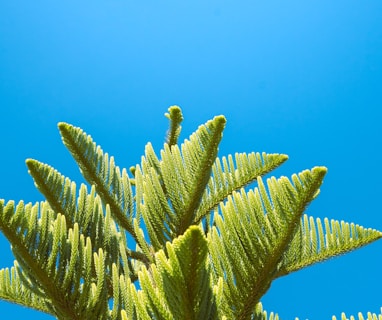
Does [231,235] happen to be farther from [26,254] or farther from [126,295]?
[26,254]

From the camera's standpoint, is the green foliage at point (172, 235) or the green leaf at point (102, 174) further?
the green leaf at point (102, 174)

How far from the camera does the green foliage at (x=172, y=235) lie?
4.56ft

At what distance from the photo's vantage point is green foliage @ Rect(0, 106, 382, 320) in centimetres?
139

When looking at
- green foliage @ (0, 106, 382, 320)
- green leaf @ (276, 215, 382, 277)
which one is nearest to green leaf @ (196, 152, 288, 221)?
green foliage @ (0, 106, 382, 320)

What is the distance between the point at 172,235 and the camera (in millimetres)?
2330

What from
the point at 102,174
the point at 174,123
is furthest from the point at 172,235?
the point at 174,123

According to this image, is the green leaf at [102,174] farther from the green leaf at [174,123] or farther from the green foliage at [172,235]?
the green leaf at [174,123]

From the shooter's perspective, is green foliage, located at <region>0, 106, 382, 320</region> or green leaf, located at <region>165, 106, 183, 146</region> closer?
green foliage, located at <region>0, 106, 382, 320</region>

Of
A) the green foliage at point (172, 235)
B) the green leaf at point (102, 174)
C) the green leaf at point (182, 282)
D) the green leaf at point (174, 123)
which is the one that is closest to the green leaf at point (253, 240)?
the green foliage at point (172, 235)

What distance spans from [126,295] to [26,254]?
1.28ft

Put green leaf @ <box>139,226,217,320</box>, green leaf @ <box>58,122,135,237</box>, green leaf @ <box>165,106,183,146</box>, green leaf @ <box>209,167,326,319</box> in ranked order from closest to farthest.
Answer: green leaf @ <box>139,226,217,320</box> → green leaf @ <box>209,167,326,319</box> → green leaf @ <box>58,122,135,237</box> → green leaf @ <box>165,106,183,146</box>

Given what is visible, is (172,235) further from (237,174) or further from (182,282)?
(182,282)

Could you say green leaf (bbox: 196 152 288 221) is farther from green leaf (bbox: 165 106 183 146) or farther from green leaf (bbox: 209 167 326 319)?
green leaf (bbox: 209 167 326 319)

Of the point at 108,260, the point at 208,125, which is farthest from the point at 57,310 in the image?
the point at 208,125
